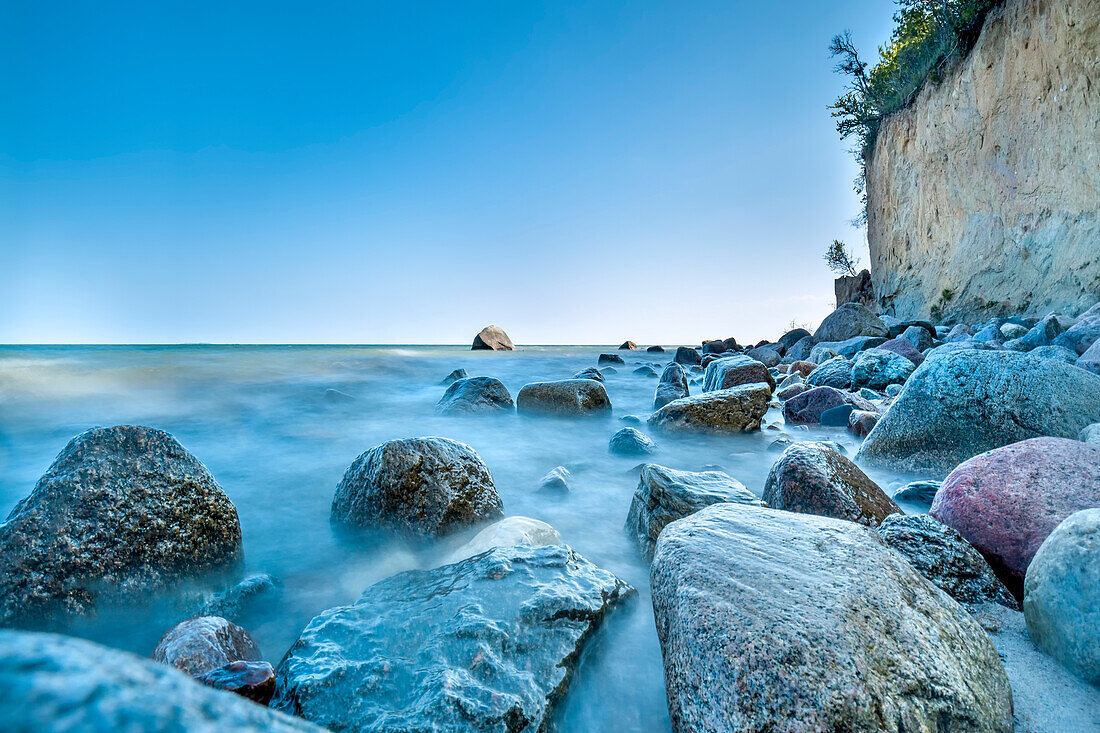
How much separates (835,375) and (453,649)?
7625mm

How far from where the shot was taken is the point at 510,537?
233 cm

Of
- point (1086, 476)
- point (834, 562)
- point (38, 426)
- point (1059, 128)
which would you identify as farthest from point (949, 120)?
point (38, 426)

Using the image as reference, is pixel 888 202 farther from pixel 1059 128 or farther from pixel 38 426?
pixel 38 426

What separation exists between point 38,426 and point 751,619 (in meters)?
7.89

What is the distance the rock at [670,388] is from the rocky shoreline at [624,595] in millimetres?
4315

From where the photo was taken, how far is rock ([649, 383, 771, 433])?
5492 mm

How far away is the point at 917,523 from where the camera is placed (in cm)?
209

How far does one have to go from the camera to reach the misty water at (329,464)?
6.24 ft

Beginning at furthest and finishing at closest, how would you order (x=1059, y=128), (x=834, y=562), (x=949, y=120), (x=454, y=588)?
(x=949, y=120) < (x=1059, y=128) < (x=454, y=588) < (x=834, y=562)

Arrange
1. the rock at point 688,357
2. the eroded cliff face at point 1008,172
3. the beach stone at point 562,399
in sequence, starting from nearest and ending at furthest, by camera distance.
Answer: the beach stone at point 562,399 < the eroded cliff face at point 1008,172 < the rock at point 688,357

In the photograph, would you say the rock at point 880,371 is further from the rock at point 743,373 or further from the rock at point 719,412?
the rock at point 719,412

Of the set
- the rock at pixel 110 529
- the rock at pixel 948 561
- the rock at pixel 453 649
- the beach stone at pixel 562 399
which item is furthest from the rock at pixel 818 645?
the beach stone at pixel 562 399

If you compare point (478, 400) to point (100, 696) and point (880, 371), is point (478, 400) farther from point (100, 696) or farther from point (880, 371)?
point (100, 696)

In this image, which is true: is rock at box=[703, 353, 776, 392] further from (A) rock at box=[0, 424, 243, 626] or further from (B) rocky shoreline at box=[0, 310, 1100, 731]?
(A) rock at box=[0, 424, 243, 626]
